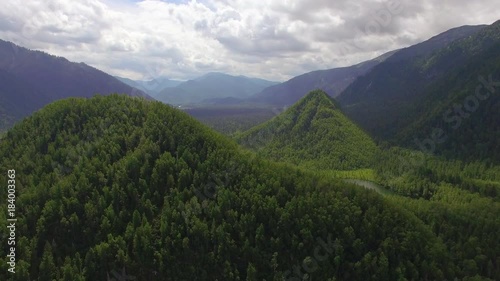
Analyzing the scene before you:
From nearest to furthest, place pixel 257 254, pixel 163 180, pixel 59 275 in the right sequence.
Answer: pixel 59 275
pixel 257 254
pixel 163 180

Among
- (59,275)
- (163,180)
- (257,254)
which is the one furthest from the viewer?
(163,180)

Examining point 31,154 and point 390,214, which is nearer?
point 390,214

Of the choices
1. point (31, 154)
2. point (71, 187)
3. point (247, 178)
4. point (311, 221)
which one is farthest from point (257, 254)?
point (31, 154)

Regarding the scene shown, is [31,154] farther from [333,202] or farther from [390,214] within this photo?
[390,214]

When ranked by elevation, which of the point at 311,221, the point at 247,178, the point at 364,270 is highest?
the point at 247,178

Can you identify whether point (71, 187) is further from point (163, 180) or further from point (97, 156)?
point (163, 180)

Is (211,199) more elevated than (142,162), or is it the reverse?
(142,162)
